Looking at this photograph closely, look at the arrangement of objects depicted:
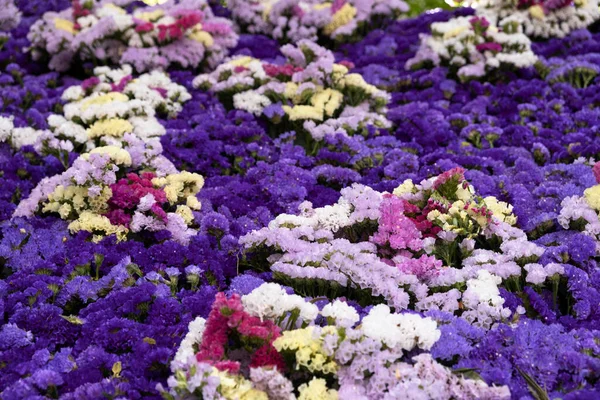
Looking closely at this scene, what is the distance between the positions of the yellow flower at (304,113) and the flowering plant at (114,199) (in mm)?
1565

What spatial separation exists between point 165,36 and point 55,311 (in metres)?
4.42

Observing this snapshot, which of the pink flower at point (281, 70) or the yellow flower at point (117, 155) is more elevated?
the yellow flower at point (117, 155)

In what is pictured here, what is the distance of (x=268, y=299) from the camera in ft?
11.5

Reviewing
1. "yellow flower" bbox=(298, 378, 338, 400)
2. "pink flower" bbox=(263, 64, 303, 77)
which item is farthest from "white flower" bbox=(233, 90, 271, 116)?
"yellow flower" bbox=(298, 378, 338, 400)

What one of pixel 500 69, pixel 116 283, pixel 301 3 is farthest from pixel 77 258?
pixel 301 3

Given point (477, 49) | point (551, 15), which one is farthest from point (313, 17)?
point (551, 15)

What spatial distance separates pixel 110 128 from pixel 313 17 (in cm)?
356

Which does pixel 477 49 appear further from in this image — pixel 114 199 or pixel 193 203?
pixel 114 199

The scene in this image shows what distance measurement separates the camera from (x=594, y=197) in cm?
466

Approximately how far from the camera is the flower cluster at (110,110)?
20.3ft

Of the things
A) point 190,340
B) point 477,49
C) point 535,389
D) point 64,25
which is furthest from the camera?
point 64,25

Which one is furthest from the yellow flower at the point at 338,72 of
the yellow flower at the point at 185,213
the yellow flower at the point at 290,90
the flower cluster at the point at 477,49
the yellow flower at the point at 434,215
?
the yellow flower at the point at 434,215

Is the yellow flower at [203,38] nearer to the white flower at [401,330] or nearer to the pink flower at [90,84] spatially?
the pink flower at [90,84]

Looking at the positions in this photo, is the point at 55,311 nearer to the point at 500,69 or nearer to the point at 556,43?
the point at 500,69
